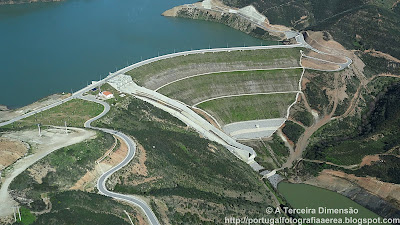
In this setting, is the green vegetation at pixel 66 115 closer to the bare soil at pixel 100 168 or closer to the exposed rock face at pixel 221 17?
the bare soil at pixel 100 168

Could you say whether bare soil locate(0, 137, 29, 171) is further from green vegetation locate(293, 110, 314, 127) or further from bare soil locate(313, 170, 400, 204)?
green vegetation locate(293, 110, 314, 127)

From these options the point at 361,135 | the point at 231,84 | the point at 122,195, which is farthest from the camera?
the point at 231,84

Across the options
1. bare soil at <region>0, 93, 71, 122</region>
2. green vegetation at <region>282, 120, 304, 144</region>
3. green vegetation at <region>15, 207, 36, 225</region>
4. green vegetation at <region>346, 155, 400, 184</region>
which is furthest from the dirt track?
green vegetation at <region>346, 155, 400, 184</region>

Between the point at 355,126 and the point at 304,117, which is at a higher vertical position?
the point at 304,117

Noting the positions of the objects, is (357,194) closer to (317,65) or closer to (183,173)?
(183,173)

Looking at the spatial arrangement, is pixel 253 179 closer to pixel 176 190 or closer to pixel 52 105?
pixel 176 190

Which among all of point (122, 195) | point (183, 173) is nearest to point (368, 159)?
point (183, 173)
